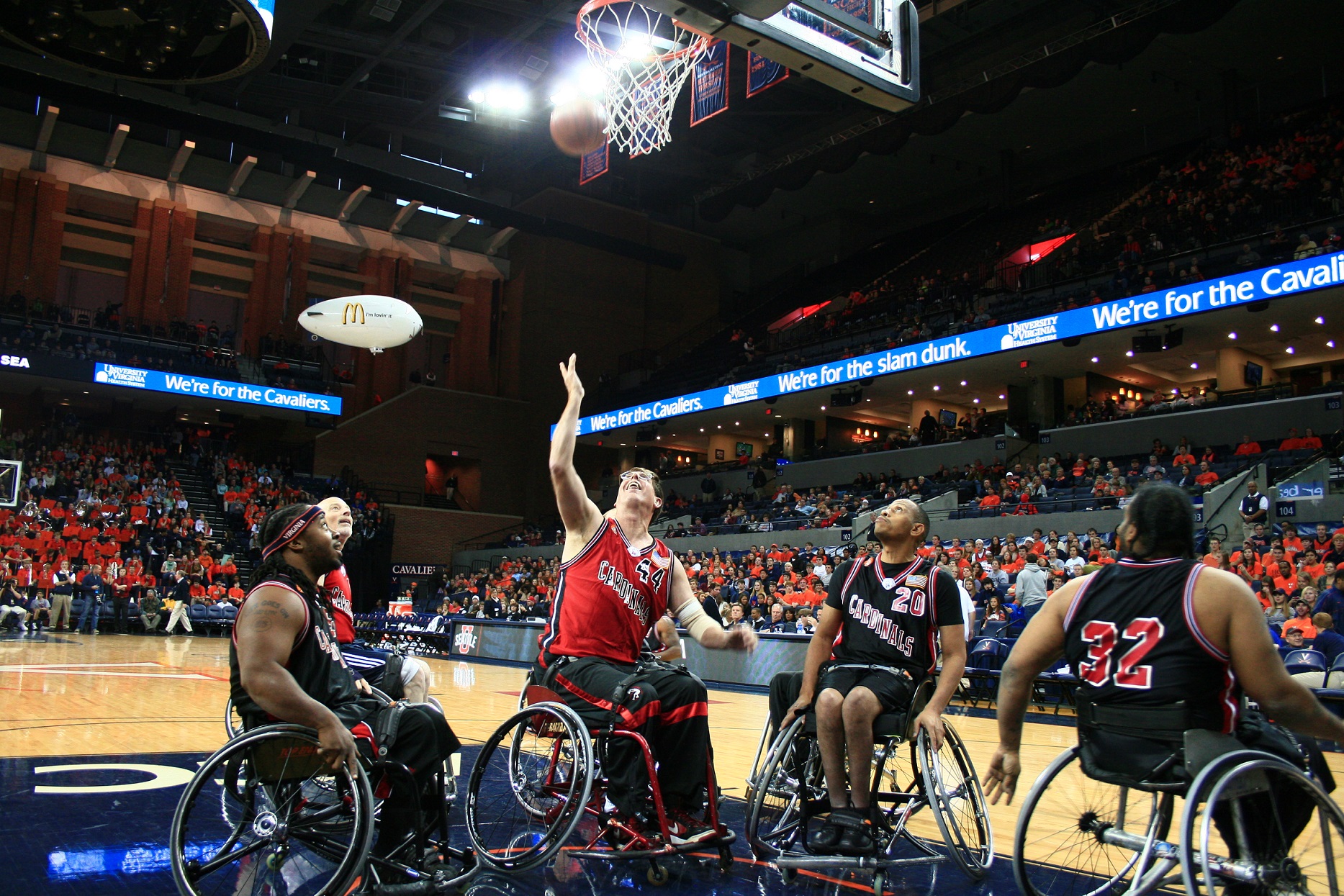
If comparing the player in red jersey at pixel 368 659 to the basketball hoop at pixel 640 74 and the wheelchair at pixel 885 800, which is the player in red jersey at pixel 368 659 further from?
the basketball hoop at pixel 640 74

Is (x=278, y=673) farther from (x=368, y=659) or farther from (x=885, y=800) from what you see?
(x=885, y=800)

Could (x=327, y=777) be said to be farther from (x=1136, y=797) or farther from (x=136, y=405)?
(x=136, y=405)

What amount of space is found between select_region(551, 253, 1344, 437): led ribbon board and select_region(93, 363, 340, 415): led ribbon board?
8708 millimetres

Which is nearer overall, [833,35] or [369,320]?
[833,35]

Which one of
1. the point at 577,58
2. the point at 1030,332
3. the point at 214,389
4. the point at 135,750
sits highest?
the point at 577,58

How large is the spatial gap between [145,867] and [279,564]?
1.13 m

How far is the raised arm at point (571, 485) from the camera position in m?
3.61

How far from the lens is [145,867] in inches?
123

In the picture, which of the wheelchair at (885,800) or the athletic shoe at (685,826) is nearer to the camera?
the wheelchair at (885,800)

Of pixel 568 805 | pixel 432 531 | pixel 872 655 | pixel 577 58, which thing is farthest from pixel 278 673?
pixel 432 531

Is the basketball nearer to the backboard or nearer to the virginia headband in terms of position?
the backboard

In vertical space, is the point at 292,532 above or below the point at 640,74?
below

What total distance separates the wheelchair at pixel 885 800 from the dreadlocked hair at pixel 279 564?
5.46ft

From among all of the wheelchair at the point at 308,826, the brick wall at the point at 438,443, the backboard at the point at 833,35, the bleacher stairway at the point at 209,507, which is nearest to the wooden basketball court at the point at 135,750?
the wheelchair at the point at 308,826
